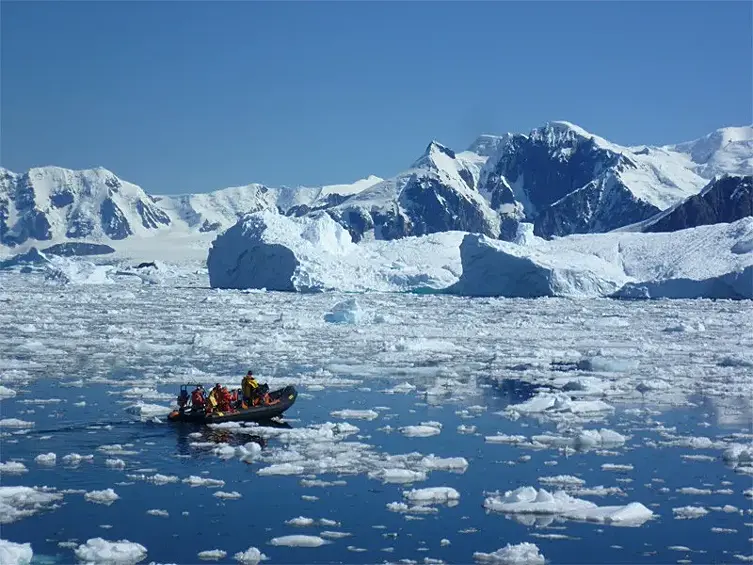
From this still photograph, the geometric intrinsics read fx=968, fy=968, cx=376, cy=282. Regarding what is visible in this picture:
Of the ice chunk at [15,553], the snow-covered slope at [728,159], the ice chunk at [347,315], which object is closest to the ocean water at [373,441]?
the ice chunk at [15,553]

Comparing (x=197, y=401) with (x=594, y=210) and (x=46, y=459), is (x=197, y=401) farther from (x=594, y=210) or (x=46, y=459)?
(x=594, y=210)

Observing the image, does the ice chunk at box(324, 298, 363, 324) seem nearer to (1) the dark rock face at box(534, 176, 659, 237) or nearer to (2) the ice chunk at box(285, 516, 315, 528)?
(2) the ice chunk at box(285, 516, 315, 528)

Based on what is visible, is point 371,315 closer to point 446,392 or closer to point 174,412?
point 446,392

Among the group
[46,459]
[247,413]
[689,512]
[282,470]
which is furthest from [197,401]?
[689,512]

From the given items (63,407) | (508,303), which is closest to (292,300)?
(508,303)

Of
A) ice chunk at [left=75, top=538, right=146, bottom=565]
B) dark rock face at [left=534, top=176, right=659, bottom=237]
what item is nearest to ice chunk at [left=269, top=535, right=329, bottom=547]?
ice chunk at [left=75, top=538, right=146, bottom=565]

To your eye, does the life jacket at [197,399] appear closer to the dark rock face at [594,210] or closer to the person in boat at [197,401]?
the person in boat at [197,401]
